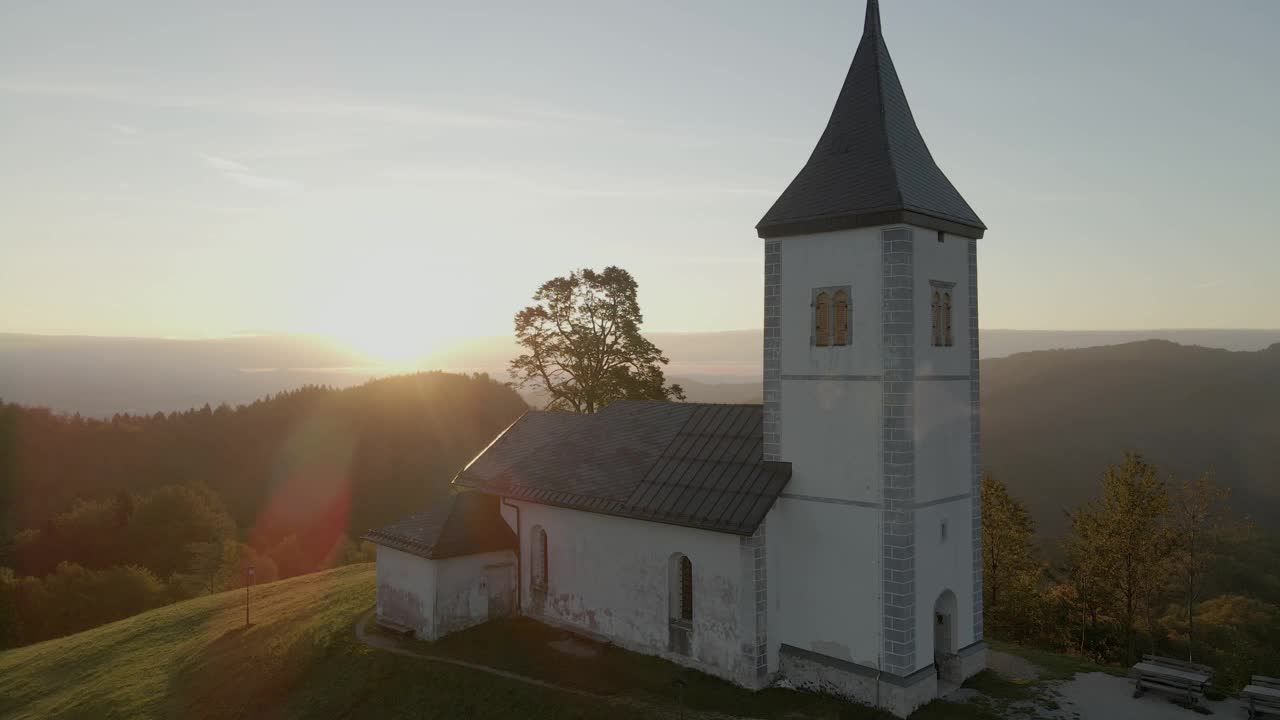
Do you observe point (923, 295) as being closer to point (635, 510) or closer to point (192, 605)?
point (635, 510)

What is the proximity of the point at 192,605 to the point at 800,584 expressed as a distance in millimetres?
32598

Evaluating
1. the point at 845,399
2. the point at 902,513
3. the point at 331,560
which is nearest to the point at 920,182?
the point at 845,399

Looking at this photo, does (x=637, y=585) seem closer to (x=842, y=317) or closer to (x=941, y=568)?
(x=941, y=568)

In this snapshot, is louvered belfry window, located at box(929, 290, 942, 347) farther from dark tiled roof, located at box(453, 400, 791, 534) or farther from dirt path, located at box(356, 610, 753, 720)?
dirt path, located at box(356, 610, 753, 720)

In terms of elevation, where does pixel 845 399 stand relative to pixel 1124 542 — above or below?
above

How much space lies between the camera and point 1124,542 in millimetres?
31047

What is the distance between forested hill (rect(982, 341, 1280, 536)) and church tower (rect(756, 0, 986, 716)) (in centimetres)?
8127

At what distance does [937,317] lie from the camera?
2070 centimetres

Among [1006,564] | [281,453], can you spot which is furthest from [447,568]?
[281,453]

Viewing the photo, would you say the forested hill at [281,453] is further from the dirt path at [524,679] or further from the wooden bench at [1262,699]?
the wooden bench at [1262,699]

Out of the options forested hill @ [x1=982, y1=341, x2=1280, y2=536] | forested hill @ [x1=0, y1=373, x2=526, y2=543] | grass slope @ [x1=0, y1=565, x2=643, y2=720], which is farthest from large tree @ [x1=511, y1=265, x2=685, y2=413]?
forested hill @ [x1=982, y1=341, x2=1280, y2=536]

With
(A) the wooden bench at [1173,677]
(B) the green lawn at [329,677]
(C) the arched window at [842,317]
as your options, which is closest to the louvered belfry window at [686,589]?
(B) the green lawn at [329,677]

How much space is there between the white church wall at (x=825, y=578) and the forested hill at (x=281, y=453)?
224 ft

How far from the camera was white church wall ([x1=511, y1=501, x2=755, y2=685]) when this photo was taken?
20781 millimetres
